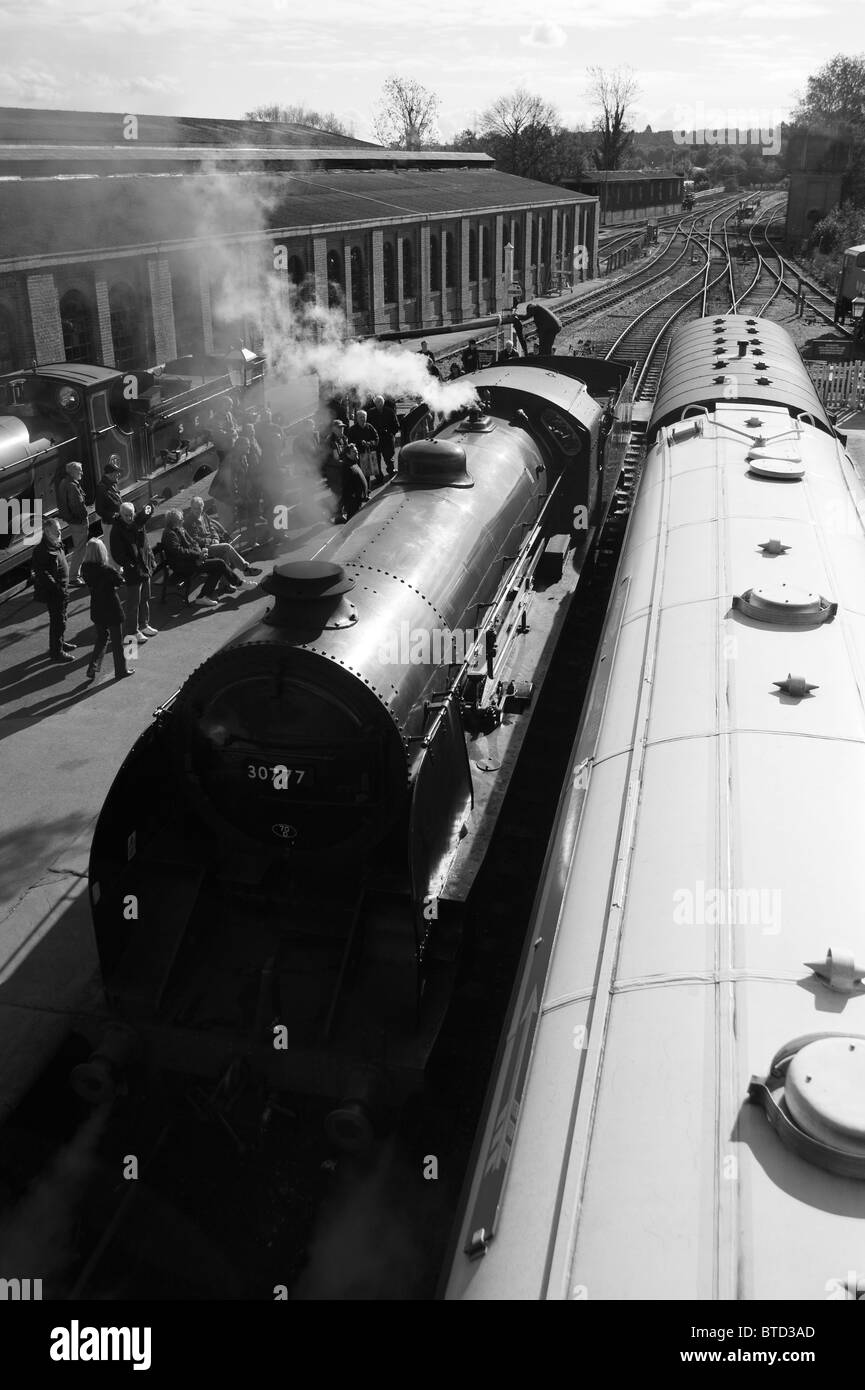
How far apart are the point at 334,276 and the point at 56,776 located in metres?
24.6

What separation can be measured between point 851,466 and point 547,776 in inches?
214

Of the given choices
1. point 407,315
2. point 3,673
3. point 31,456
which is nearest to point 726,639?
point 3,673

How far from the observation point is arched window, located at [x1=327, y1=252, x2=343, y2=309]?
30.0 m

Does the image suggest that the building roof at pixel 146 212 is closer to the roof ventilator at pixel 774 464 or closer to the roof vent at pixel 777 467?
the roof ventilator at pixel 774 464

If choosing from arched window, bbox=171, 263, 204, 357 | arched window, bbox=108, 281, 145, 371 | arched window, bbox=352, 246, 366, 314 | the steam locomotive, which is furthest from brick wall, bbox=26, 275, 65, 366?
the steam locomotive

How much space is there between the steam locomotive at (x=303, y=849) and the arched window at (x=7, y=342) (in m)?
16.1

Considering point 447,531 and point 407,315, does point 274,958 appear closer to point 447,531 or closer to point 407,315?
point 447,531

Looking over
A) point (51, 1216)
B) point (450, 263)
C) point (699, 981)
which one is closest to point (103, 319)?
point (450, 263)

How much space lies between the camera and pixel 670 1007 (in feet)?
13.6

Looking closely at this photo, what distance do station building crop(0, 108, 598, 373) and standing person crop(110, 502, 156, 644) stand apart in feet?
34.4

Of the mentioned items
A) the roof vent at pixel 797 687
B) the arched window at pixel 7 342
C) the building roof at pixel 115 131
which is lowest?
the roof vent at pixel 797 687

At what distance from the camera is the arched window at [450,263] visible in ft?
126

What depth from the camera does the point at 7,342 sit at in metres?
20.2

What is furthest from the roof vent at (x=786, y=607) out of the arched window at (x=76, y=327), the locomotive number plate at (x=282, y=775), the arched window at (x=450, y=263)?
the arched window at (x=450, y=263)
